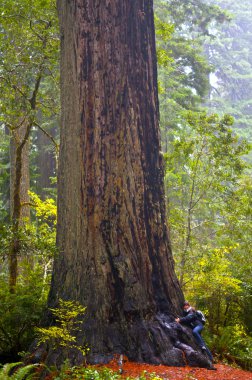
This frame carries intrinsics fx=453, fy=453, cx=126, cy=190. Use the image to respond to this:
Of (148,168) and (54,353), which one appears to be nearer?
(54,353)

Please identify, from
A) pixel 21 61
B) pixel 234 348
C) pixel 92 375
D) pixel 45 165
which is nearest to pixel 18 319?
pixel 92 375

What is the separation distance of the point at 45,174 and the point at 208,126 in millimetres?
8820

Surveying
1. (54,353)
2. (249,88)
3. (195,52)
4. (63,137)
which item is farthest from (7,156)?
(249,88)

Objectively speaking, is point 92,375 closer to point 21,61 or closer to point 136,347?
point 136,347

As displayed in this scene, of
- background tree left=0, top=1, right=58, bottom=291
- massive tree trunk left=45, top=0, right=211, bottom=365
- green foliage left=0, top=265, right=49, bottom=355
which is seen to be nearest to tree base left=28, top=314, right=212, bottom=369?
massive tree trunk left=45, top=0, right=211, bottom=365

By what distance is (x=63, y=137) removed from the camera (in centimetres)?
645

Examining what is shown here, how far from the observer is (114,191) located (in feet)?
19.3

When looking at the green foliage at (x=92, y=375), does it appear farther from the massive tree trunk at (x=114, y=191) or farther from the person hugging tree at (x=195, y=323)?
the person hugging tree at (x=195, y=323)

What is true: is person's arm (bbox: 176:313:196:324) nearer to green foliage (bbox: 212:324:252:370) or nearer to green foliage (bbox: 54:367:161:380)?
green foliage (bbox: 54:367:161:380)

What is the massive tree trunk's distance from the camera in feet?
18.2

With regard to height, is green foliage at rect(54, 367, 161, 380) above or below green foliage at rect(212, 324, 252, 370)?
above

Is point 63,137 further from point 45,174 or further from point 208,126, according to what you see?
point 45,174

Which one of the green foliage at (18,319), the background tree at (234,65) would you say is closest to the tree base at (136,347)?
the green foliage at (18,319)

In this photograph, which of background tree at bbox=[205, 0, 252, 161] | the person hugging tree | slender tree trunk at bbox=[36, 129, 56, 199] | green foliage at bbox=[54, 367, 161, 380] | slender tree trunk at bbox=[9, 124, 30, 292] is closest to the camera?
green foliage at bbox=[54, 367, 161, 380]
